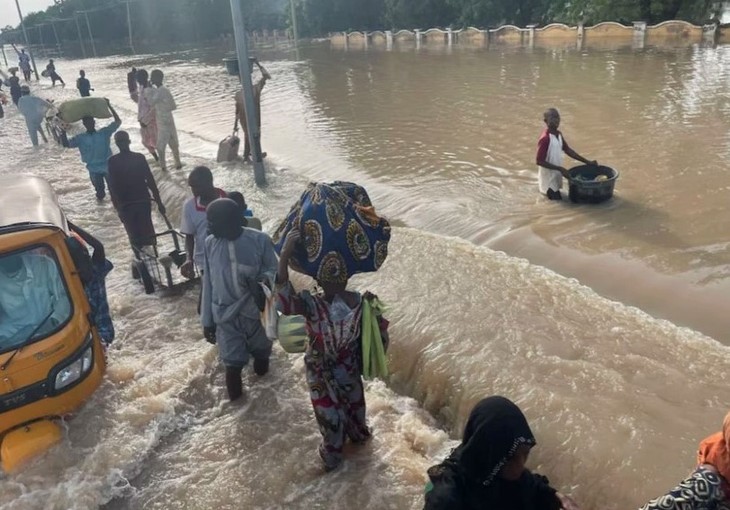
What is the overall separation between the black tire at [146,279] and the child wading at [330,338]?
4398 millimetres

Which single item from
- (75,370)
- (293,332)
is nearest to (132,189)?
(75,370)

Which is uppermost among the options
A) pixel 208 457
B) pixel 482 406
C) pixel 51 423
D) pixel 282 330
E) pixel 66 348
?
pixel 482 406

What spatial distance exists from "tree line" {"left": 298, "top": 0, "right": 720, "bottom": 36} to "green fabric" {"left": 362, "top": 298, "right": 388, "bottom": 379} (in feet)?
101

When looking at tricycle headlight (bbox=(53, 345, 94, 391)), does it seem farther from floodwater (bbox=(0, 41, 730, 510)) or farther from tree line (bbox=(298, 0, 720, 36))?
tree line (bbox=(298, 0, 720, 36))

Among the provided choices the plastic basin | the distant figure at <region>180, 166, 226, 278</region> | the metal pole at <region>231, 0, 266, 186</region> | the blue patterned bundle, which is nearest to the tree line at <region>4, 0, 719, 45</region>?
the plastic basin

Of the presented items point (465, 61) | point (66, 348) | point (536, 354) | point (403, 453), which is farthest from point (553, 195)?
point (465, 61)

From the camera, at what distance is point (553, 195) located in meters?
8.88

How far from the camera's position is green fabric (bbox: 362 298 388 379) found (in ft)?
12.1

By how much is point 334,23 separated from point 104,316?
179 feet

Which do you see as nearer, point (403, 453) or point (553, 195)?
point (403, 453)

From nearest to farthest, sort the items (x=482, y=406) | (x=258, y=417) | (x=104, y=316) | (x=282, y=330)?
(x=482, y=406), (x=282, y=330), (x=258, y=417), (x=104, y=316)

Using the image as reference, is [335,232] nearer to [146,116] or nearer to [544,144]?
[544,144]

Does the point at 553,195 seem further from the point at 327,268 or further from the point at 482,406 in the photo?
the point at 482,406

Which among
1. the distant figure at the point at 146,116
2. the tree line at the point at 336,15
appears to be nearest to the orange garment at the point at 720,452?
the distant figure at the point at 146,116
